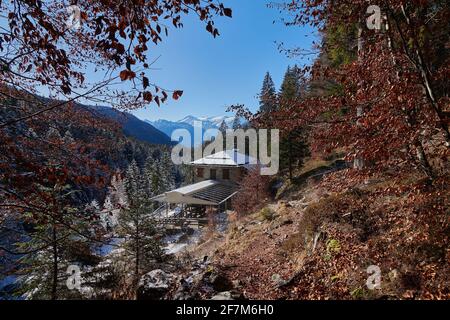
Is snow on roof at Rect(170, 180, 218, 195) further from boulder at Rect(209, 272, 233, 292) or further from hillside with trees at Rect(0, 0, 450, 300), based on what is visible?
boulder at Rect(209, 272, 233, 292)

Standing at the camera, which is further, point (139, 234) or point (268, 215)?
point (268, 215)

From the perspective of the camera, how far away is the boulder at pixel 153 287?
745 cm

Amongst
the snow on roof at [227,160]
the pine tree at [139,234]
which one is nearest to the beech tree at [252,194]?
the snow on roof at [227,160]

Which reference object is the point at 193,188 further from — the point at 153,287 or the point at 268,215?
the point at 153,287

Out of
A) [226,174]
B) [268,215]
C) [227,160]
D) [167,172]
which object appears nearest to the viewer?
[268,215]

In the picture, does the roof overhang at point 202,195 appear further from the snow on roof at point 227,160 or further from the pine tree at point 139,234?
the pine tree at point 139,234

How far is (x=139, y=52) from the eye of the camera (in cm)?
292

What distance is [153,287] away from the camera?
759 cm

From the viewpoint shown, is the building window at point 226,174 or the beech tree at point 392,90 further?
the building window at point 226,174

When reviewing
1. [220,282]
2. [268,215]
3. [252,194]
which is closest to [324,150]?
[220,282]

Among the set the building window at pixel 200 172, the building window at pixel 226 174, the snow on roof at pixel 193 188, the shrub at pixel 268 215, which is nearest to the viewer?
the shrub at pixel 268 215

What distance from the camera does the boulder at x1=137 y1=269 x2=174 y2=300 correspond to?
745 cm
